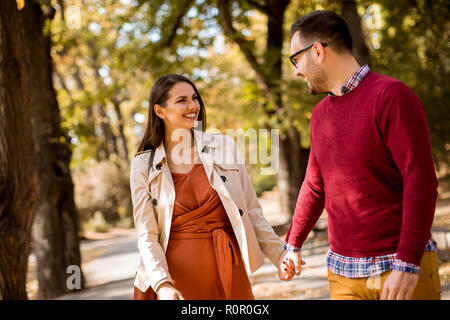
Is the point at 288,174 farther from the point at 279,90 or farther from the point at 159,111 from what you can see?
the point at 159,111

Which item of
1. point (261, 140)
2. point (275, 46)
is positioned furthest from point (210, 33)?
point (261, 140)

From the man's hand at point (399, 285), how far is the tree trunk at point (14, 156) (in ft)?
14.5

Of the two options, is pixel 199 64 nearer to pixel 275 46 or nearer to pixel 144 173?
pixel 275 46

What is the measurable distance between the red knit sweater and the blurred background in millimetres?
3989

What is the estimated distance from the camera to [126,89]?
1437cm

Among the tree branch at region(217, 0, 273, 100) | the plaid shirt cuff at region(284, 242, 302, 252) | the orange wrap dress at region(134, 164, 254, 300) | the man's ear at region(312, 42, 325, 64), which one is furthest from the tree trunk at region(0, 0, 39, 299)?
the tree branch at region(217, 0, 273, 100)

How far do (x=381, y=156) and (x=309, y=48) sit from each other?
684mm

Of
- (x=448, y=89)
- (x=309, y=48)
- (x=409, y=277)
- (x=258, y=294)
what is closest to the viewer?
(x=409, y=277)

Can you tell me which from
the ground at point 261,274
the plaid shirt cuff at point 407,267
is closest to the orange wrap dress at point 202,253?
the plaid shirt cuff at point 407,267

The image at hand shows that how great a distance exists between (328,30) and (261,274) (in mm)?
7185

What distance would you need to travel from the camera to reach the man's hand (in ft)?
6.79

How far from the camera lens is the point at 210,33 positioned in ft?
45.9

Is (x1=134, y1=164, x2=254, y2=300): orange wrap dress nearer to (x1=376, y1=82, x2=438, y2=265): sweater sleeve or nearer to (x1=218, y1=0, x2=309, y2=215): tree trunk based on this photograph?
(x1=376, y1=82, x2=438, y2=265): sweater sleeve

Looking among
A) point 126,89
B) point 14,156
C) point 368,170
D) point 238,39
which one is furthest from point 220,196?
point 126,89
